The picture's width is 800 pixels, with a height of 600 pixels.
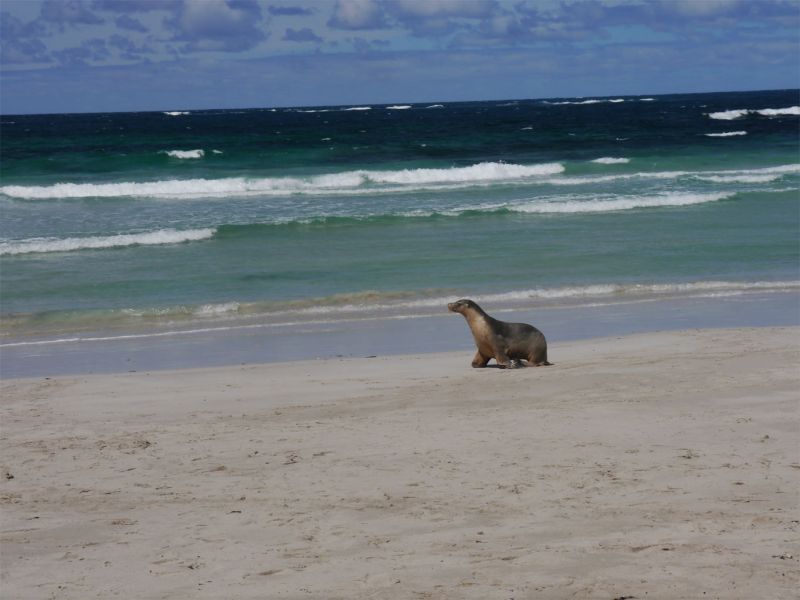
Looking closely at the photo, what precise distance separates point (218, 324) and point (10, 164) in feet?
98.7

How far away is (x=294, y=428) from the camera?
757 cm

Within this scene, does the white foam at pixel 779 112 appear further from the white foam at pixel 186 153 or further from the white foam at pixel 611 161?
the white foam at pixel 186 153

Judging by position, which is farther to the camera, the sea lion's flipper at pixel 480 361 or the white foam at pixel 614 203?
the white foam at pixel 614 203

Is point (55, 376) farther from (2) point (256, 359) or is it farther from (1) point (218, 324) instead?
(1) point (218, 324)

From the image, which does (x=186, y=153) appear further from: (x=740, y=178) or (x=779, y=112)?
(x=779, y=112)

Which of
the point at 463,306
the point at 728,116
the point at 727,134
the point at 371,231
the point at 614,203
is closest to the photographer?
the point at 463,306

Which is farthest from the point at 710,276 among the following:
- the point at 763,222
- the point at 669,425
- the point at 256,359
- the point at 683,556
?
the point at 683,556

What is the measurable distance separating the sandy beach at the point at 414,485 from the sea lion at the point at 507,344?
1.47 ft

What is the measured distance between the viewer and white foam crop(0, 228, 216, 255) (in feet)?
64.6

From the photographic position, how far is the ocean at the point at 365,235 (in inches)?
567

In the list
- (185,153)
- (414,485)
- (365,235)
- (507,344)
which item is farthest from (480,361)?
(185,153)

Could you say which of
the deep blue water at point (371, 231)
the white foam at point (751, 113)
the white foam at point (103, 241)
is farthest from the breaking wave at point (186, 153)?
the white foam at point (751, 113)

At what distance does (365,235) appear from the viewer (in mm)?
21312

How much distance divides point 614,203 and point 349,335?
14.5m
